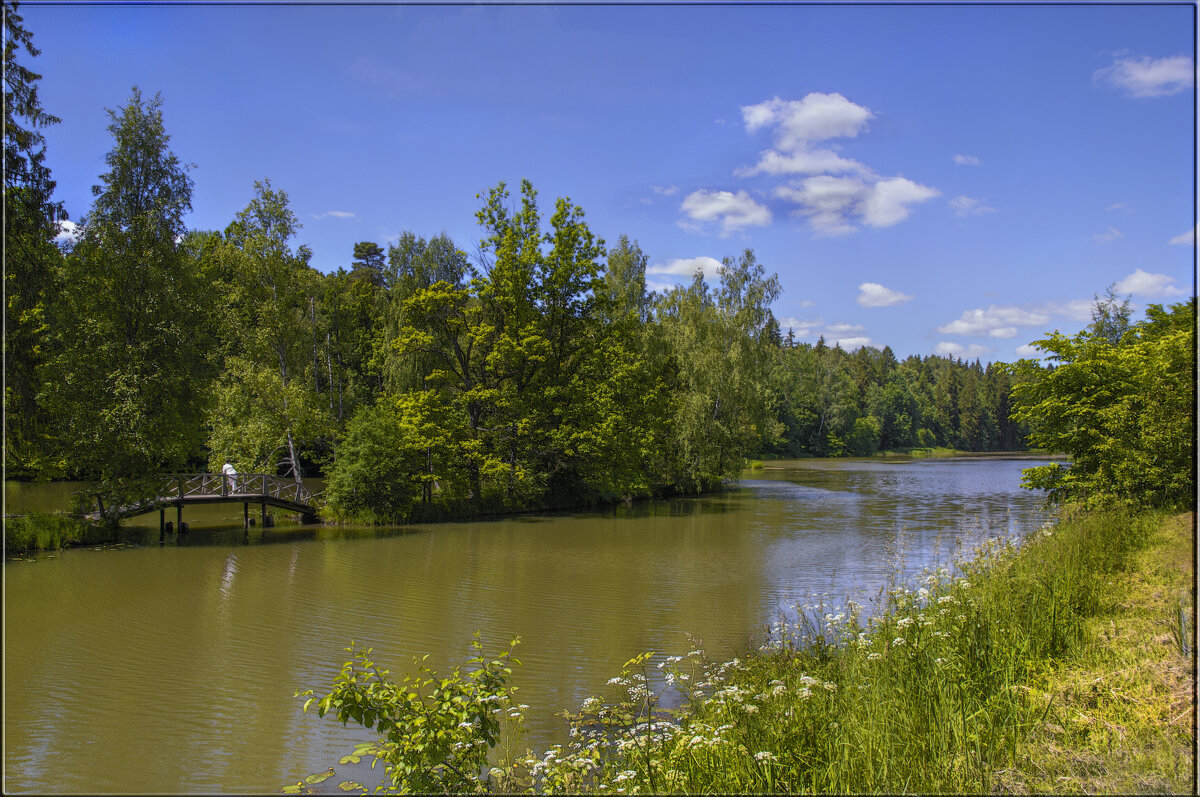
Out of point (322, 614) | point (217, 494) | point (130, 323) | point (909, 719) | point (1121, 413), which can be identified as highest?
point (130, 323)

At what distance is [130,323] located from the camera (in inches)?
771

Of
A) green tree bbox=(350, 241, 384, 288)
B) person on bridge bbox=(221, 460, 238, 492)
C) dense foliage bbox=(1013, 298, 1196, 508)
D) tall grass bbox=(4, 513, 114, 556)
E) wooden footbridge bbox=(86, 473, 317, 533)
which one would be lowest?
tall grass bbox=(4, 513, 114, 556)

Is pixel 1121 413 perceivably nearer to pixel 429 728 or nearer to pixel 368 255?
pixel 429 728

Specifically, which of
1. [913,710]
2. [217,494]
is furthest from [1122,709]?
[217,494]

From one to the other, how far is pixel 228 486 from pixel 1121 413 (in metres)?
22.1

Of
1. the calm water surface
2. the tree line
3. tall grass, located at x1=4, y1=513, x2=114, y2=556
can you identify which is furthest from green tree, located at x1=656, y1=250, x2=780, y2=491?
tall grass, located at x1=4, y1=513, x2=114, y2=556

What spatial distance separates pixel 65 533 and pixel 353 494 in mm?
7402

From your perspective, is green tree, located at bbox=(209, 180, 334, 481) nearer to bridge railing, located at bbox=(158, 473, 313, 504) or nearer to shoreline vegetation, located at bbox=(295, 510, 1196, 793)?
bridge railing, located at bbox=(158, 473, 313, 504)

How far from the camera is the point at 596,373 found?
2991 cm

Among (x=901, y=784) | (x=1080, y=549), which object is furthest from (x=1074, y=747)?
(x=1080, y=549)

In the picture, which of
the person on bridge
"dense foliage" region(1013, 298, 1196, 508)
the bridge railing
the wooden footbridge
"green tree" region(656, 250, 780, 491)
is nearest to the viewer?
"dense foliage" region(1013, 298, 1196, 508)

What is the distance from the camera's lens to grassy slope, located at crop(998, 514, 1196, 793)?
13.1 feet

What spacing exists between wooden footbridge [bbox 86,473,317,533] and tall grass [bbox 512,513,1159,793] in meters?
17.0

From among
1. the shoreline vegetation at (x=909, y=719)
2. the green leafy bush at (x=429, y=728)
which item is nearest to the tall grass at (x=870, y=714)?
the shoreline vegetation at (x=909, y=719)
